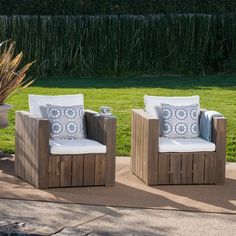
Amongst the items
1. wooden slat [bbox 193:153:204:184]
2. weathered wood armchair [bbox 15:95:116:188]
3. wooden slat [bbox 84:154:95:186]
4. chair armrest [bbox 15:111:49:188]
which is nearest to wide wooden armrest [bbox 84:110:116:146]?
weathered wood armchair [bbox 15:95:116:188]

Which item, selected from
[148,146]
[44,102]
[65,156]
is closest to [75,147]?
[65,156]

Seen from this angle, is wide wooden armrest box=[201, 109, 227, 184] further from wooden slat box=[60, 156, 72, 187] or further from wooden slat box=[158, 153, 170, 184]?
wooden slat box=[60, 156, 72, 187]

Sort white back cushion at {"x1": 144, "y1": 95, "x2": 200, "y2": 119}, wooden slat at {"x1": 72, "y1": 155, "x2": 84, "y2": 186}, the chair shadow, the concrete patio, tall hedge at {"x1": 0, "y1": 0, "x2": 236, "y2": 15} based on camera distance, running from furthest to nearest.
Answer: tall hedge at {"x1": 0, "y1": 0, "x2": 236, "y2": 15}, white back cushion at {"x1": 144, "y1": 95, "x2": 200, "y2": 119}, wooden slat at {"x1": 72, "y1": 155, "x2": 84, "y2": 186}, the chair shadow, the concrete patio

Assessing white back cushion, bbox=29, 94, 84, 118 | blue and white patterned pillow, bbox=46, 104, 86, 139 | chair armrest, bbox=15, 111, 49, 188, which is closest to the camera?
chair armrest, bbox=15, 111, 49, 188

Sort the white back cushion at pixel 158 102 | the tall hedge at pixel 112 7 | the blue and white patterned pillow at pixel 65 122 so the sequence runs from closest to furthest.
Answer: the blue and white patterned pillow at pixel 65 122, the white back cushion at pixel 158 102, the tall hedge at pixel 112 7

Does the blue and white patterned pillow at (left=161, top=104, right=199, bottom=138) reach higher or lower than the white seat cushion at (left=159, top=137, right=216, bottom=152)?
higher

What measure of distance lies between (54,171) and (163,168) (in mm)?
1151

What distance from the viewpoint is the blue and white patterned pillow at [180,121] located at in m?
8.77

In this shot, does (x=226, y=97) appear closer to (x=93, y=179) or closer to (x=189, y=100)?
(x=189, y=100)

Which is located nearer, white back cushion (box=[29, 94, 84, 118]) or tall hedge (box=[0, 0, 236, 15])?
white back cushion (box=[29, 94, 84, 118])

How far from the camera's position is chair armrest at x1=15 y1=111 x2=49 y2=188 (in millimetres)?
Result: 8062

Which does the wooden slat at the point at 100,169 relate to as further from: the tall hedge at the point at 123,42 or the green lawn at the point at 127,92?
the tall hedge at the point at 123,42

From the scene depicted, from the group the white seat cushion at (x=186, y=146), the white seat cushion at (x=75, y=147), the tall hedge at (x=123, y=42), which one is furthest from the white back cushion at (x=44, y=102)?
the tall hedge at (x=123, y=42)

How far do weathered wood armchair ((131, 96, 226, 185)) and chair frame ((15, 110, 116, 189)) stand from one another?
1.22 feet
